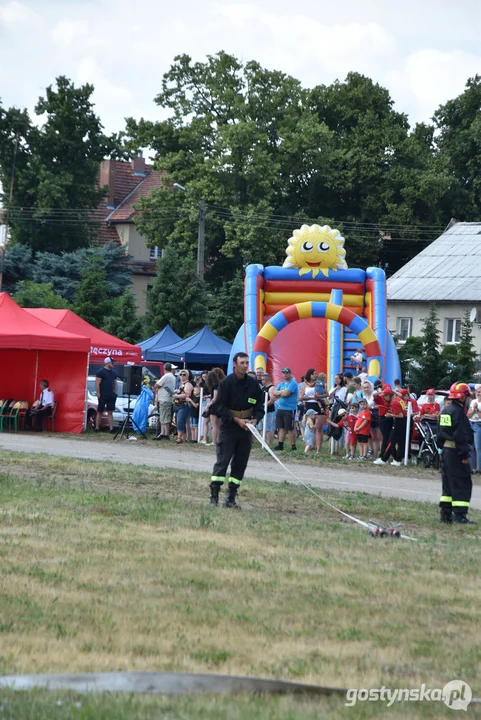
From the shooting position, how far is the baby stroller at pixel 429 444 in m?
22.2

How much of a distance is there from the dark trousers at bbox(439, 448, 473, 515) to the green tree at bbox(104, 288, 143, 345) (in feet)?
116

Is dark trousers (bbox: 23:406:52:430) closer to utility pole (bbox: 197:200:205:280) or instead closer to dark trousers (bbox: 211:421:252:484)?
dark trousers (bbox: 211:421:252:484)

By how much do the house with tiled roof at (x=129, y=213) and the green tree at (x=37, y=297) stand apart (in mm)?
14059

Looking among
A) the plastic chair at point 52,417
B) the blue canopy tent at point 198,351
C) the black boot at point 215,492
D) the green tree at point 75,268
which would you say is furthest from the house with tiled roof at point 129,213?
the black boot at point 215,492

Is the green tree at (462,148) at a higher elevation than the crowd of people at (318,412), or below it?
higher

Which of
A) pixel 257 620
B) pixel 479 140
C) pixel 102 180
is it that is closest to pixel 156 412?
pixel 257 620

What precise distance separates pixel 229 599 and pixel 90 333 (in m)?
23.0

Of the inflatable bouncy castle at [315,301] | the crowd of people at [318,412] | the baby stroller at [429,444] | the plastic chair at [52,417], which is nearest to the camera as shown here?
the baby stroller at [429,444]

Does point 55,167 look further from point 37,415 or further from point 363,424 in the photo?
point 363,424

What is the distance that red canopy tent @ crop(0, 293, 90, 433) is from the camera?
27234 mm

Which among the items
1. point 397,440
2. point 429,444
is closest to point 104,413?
point 397,440

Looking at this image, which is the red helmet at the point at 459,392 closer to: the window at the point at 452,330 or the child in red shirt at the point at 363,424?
the child in red shirt at the point at 363,424

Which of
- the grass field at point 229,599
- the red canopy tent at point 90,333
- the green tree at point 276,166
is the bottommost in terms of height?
the grass field at point 229,599

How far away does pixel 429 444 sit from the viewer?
22188 millimetres
